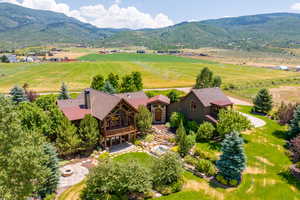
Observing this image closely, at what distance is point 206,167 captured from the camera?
23.7 metres

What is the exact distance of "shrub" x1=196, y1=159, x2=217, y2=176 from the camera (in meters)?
23.3

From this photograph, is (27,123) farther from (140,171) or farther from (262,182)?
(262,182)

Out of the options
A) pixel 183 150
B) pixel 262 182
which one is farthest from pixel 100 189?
pixel 262 182

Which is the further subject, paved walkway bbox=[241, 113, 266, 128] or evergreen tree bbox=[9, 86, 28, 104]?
evergreen tree bbox=[9, 86, 28, 104]

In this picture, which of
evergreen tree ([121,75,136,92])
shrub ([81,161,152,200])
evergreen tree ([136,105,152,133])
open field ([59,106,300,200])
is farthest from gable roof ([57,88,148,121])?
evergreen tree ([121,75,136,92])

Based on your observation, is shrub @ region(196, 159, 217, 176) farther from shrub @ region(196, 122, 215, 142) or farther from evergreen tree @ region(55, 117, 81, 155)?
evergreen tree @ region(55, 117, 81, 155)

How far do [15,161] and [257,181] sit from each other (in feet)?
76.5

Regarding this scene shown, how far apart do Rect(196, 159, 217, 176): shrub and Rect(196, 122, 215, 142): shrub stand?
6.93 meters

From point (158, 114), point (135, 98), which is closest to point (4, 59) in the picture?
point (135, 98)

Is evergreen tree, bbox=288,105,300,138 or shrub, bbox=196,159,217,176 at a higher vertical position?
evergreen tree, bbox=288,105,300,138

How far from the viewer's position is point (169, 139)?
31.8 meters

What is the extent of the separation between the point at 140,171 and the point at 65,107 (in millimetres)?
17673

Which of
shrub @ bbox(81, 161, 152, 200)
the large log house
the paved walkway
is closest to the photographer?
shrub @ bbox(81, 161, 152, 200)

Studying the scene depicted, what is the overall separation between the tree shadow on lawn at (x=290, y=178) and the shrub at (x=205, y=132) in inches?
392
